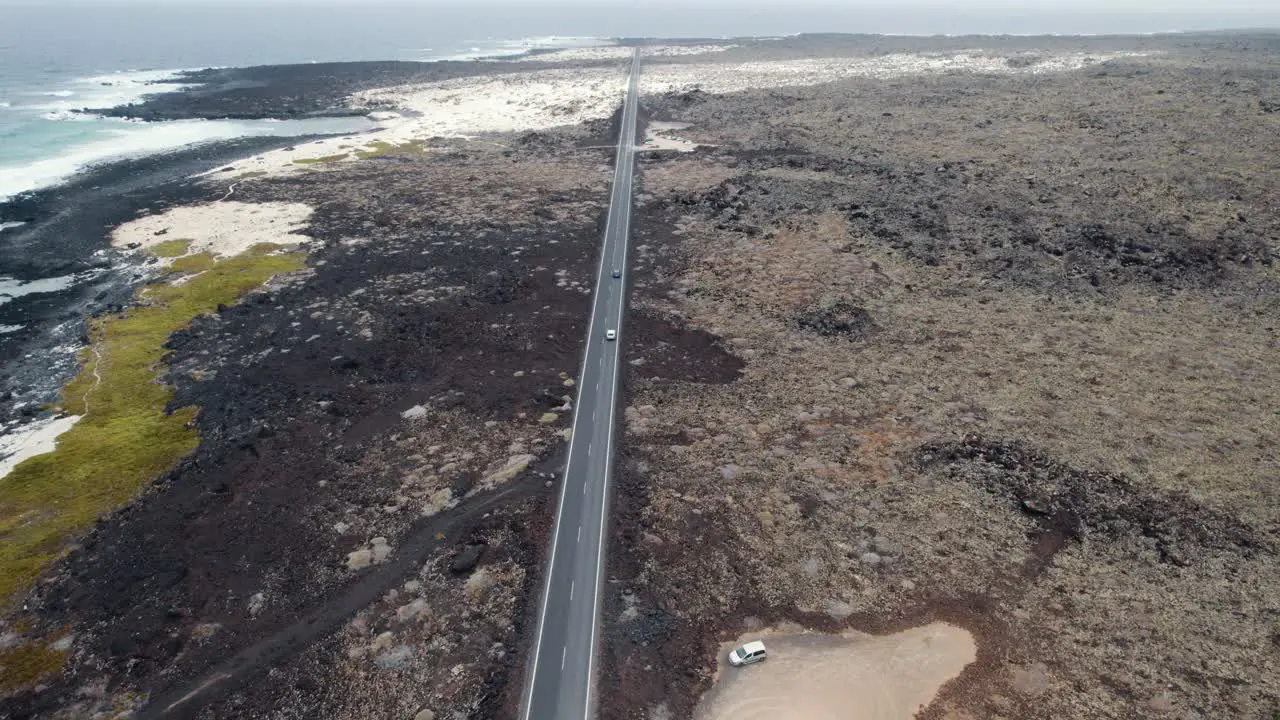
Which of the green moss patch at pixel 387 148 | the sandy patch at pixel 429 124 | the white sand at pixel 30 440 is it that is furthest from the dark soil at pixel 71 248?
the green moss patch at pixel 387 148

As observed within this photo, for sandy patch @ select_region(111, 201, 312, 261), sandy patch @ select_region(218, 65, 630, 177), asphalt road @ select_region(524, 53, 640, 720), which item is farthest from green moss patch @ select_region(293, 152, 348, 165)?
asphalt road @ select_region(524, 53, 640, 720)

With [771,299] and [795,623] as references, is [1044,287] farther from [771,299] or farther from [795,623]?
[795,623]

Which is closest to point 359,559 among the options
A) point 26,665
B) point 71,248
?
point 26,665

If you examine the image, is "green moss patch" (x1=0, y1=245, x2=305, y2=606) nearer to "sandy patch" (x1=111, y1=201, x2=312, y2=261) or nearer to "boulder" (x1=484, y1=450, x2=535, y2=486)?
"sandy patch" (x1=111, y1=201, x2=312, y2=261)

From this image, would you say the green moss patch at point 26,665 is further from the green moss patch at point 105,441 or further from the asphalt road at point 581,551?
the asphalt road at point 581,551

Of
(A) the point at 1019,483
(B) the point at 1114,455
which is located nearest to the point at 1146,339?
(B) the point at 1114,455
